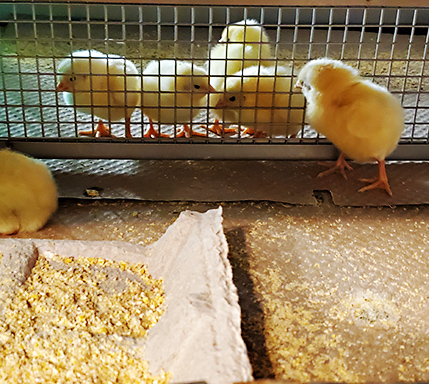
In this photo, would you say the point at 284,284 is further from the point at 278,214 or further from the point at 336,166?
the point at 336,166

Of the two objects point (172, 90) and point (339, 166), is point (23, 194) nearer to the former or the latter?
point (172, 90)

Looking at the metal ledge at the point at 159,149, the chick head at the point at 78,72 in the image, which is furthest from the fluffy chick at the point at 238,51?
the chick head at the point at 78,72

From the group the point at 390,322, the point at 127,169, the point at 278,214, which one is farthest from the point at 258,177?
the point at 390,322

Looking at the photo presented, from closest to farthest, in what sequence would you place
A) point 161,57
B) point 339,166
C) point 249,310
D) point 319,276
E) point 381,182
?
point 249,310 → point 319,276 → point 381,182 → point 339,166 → point 161,57

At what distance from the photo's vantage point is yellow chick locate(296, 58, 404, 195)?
1.85m

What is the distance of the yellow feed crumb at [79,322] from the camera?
A: 111cm

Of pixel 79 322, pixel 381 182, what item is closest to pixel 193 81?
pixel 381 182

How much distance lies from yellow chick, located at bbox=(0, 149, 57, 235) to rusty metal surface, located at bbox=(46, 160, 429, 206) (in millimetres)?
184

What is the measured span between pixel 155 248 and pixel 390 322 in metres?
0.62

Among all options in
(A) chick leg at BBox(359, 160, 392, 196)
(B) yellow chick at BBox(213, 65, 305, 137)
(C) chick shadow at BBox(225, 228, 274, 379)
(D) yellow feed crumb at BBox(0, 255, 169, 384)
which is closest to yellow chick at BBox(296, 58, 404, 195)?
(A) chick leg at BBox(359, 160, 392, 196)

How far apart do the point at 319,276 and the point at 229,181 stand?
63cm

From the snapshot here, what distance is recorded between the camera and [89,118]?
2.54 m

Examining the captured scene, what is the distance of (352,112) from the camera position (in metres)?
1.86

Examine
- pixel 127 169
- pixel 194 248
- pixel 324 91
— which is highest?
pixel 324 91
